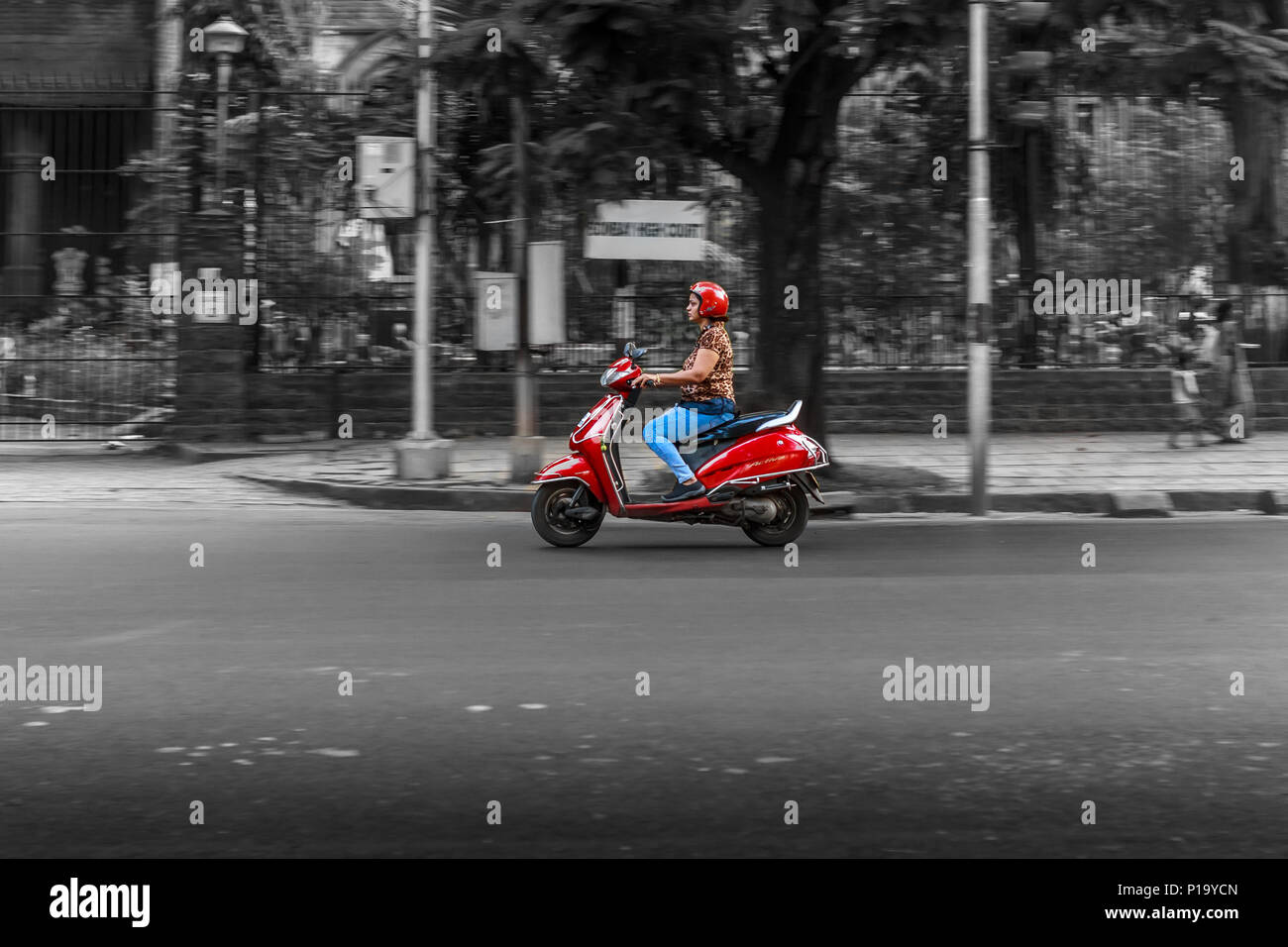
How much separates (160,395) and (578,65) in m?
8.29

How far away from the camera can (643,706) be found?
259 inches

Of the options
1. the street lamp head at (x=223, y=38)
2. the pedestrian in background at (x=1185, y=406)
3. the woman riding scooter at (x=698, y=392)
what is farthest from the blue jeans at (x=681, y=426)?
the street lamp head at (x=223, y=38)

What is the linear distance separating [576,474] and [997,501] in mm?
4596

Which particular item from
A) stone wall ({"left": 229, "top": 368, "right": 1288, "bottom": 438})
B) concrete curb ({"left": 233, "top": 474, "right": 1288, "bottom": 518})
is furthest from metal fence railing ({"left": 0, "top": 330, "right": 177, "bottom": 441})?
concrete curb ({"left": 233, "top": 474, "right": 1288, "bottom": 518})

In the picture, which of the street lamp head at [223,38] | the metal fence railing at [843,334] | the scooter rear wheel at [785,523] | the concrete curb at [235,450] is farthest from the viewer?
the metal fence railing at [843,334]

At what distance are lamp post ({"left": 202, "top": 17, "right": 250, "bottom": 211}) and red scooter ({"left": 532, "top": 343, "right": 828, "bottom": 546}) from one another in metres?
9.04

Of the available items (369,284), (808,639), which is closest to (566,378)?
(369,284)

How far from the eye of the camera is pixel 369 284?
19.8 meters

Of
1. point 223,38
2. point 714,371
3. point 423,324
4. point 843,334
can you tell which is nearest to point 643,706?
point 714,371

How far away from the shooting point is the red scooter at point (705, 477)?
37.5 feet

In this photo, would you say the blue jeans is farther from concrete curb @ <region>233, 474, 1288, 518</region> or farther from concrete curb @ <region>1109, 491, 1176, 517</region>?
concrete curb @ <region>1109, 491, 1176, 517</region>

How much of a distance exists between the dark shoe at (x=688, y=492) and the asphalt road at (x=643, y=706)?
39 centimetres

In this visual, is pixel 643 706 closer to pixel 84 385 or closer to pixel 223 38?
pixel 223 38

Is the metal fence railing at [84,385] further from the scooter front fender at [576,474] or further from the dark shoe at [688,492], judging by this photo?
the dark shoe at [688,492]
